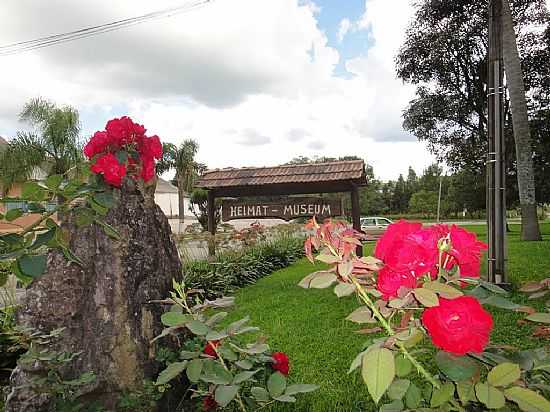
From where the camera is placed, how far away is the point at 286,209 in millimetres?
8750

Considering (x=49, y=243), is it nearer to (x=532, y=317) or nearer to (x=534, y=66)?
(x=532, y=317)

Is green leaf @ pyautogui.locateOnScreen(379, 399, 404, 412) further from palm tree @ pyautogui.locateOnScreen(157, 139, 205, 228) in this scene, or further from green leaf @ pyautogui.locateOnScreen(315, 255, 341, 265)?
palm tree @ pyautogui.locateOnScreen(157, 139, 205, 228)

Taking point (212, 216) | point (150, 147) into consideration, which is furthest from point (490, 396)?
point (212, 216)

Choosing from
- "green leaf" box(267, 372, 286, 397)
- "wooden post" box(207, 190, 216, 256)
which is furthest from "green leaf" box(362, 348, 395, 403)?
"wooden post" box(207, 190, 216, 256)

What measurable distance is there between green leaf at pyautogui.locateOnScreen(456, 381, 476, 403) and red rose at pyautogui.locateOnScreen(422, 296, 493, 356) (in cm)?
17

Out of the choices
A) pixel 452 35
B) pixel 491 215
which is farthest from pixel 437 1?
pixel 491 215

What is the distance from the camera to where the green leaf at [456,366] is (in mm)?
967

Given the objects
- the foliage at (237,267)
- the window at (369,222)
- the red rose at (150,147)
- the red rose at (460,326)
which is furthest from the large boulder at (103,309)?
the window at (369,222)

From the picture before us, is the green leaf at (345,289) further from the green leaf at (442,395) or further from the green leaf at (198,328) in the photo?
the green leaf at (198,328)

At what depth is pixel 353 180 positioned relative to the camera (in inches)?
331

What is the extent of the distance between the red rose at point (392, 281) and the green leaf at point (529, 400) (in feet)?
1.01

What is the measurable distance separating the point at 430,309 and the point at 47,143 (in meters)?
31.2

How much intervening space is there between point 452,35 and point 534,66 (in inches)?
132

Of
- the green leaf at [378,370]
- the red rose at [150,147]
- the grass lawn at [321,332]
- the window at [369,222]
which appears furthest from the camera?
the window at [369,222]
